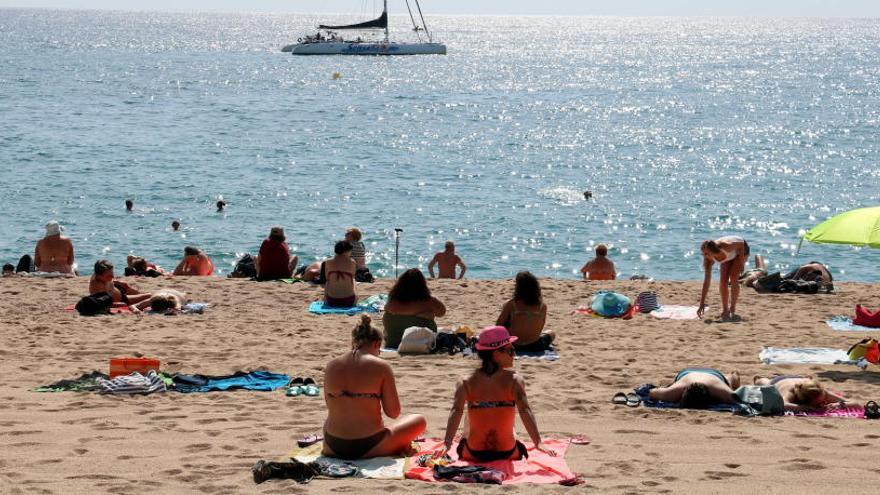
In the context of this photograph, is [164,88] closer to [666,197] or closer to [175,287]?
[666,197]

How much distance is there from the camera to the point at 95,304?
551 inches

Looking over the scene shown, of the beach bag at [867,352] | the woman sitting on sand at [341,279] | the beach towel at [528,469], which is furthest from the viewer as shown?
the woman sitting on sand at [341,279]

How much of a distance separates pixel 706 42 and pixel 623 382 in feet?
608

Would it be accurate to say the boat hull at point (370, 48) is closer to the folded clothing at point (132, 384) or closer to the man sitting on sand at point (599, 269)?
the man sitting on sand at point (599, 269)

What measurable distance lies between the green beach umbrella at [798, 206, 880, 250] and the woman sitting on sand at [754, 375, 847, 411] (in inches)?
79.3

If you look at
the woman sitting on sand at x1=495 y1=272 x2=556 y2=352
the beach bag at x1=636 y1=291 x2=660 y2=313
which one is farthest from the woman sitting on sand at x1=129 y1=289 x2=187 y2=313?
the beach bag at x1=636 y1=291 x2=660 y2=313

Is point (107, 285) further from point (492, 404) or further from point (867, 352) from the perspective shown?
point (867, 352)

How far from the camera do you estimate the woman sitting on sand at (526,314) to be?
11547 mm

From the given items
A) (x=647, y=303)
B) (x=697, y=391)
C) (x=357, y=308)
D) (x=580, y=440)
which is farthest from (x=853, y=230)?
(x=357, y=308)

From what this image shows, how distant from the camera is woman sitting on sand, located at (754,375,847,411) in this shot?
30.4 feet

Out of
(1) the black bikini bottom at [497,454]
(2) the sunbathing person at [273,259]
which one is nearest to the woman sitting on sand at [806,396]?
(1) the black bikini bottom at [497,454]

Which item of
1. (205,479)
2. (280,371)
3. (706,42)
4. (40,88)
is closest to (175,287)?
(280,371)

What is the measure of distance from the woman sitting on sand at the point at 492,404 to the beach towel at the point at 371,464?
31cm

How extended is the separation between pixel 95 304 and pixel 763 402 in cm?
→ 796
